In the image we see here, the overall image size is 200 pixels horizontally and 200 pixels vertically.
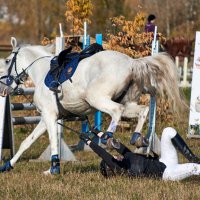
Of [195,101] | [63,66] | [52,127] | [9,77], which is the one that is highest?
[63,66]

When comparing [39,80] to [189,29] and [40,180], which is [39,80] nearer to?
[40,180]

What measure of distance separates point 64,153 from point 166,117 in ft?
13.7

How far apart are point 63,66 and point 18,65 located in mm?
923

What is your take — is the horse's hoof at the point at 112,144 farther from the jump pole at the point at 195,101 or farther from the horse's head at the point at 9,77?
the jump pole at the point at 195,101

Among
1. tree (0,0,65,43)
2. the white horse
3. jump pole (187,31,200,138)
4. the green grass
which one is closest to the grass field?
the green grass

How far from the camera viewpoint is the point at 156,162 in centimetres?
829

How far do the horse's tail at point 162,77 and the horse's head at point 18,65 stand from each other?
1581mm

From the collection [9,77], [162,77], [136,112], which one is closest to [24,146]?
[9,77]

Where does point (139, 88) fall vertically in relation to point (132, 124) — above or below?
above

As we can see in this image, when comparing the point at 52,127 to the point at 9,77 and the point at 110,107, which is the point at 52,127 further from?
the point at 9,77

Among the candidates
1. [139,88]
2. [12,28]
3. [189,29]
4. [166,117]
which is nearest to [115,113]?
[139,88]

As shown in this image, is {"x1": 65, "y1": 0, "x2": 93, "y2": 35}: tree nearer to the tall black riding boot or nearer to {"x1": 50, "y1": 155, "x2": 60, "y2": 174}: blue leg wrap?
{"x1": 50, "y1": 155, "x2": 60, "y2": 174}: blue leg wrap

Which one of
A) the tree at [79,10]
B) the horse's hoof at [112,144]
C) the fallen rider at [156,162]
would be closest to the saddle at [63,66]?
the fallen rider at [156,162]

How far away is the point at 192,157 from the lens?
8.25 m
